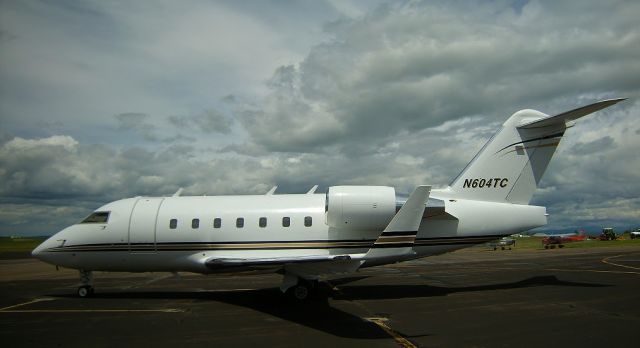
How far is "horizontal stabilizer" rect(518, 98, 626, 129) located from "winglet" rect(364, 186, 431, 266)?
593cm

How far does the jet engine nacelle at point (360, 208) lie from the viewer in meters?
12.2

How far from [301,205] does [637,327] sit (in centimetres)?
871

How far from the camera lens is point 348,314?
10.4 metres

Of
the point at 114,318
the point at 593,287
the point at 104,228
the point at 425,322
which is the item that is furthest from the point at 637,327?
the point at 104,228

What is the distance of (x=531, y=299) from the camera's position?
11.9 meters

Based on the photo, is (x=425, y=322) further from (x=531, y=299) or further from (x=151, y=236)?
(x=151, y=236)

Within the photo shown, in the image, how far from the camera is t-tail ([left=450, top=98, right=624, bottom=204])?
13617 millimetres

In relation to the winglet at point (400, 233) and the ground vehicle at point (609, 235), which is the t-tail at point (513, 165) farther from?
the ground vehicle at point (609, 235)

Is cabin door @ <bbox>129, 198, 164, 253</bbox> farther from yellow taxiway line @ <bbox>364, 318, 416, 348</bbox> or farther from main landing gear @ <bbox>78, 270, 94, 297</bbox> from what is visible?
yellow taxiway line @ <bbox>364, 318, 416, 348</bbox>

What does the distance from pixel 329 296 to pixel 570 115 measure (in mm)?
9252

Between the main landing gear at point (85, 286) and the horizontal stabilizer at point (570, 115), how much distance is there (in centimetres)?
1548

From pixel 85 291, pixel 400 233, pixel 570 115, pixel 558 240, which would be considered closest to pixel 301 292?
pixel 400 233

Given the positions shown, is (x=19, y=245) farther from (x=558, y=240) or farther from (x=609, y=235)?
(x=609, y=235)

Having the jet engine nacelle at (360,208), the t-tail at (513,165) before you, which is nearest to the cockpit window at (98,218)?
the jet engine nacelle at (360,208)
